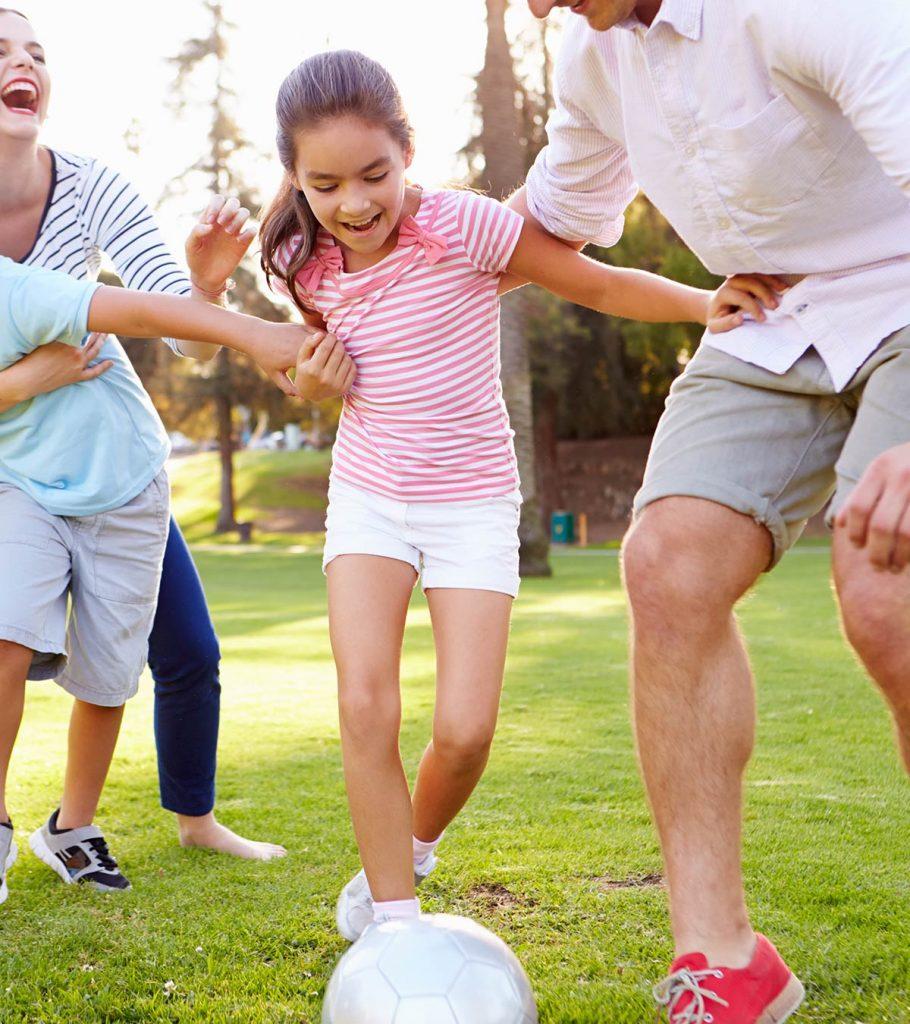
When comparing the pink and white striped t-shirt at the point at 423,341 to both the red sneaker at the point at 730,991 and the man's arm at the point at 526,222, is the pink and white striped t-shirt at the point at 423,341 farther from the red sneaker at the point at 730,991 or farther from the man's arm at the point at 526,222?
the red sneaker at the point at 730,991

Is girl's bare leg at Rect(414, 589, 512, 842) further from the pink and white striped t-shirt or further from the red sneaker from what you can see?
the red sneaker

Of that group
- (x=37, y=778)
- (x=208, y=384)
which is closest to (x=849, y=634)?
(x=37, y=778)

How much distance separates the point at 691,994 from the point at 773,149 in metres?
1.80

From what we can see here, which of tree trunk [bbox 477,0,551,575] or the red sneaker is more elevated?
tree trunk [bbox 477,0,551,575]

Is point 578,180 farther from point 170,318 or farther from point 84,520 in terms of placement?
point 84,520

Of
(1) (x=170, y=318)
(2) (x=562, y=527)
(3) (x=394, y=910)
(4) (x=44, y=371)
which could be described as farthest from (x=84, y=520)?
(2) (x=562, y=527)

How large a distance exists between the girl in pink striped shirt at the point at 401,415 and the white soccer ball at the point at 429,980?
39 centimetres

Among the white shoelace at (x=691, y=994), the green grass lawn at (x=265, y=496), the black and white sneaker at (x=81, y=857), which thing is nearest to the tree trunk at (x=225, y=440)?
the green grass lawn at (x=265, y=496)

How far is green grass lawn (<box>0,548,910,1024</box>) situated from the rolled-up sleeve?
191cm

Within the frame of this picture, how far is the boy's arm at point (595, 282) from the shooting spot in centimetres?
344

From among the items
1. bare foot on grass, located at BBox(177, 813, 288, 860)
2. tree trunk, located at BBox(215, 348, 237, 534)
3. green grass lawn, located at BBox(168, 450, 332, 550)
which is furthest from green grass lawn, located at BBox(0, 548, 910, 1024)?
tree trunk, located at BBox(215, 348, 237, 534)

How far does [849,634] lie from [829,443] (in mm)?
567

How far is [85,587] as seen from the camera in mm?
3775

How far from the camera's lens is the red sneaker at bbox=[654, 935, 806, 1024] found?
2545 mm
